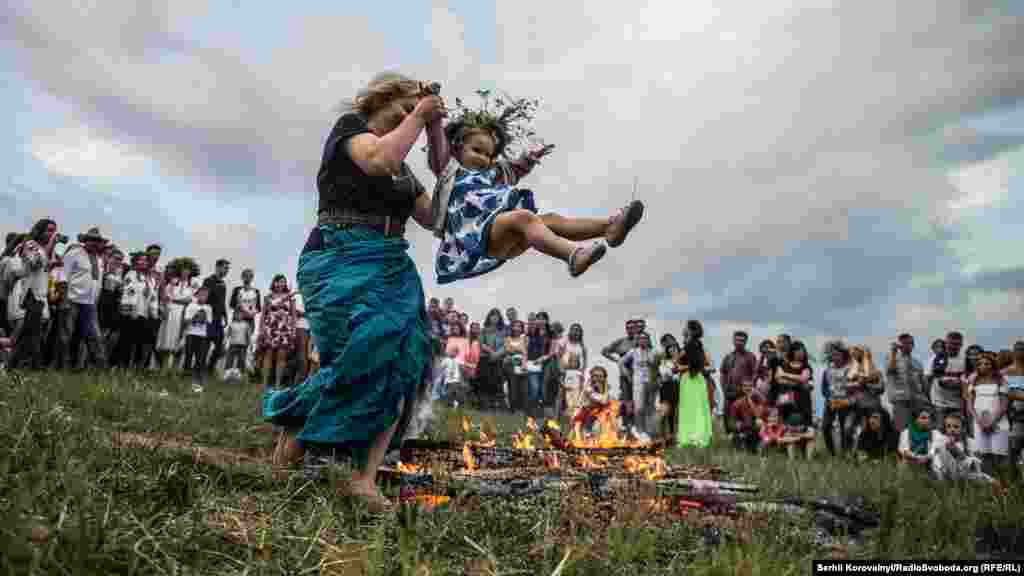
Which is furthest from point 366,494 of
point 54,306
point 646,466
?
point 54,306

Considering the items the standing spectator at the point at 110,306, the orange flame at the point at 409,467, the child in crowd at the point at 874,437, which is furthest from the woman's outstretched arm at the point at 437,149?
the standing spectator at the point at 110,306

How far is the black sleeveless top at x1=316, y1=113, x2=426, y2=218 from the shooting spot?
383cm

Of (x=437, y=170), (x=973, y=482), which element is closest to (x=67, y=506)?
(x=437, y=170)

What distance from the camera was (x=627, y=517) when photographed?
3.22 m

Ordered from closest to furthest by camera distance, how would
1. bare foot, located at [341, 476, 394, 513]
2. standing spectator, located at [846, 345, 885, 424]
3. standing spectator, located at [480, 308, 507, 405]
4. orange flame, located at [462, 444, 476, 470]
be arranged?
bare foot, located at [341, 476, 394, 513] → orange flame, located at [462, 444, 476, 470] → standing spectator, located at [846, 345, 885, 424] → standing spectator, located at [480, 308, 507, 405]

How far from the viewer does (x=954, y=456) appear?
29.4ft

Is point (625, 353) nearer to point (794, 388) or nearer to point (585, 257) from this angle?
point (794, 388)

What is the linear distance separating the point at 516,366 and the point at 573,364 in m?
1.24

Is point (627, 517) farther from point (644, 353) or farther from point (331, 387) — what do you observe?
point (644, 353)

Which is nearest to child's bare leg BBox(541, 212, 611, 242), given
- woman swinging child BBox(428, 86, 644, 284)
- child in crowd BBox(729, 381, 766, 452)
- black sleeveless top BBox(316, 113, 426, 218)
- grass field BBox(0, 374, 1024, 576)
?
woman swinging child BBox(428, 86, 644, 284)

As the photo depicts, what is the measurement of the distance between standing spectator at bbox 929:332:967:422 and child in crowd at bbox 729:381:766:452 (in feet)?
7.91

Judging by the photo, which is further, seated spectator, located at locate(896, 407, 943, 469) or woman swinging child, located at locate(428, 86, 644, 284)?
seated spectator, located at locate(896, 407, 943, 469)

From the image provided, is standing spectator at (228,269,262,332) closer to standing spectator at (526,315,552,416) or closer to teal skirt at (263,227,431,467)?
standing spectator at (526,315,552,416)

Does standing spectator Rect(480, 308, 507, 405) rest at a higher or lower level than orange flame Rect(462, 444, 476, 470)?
higher
